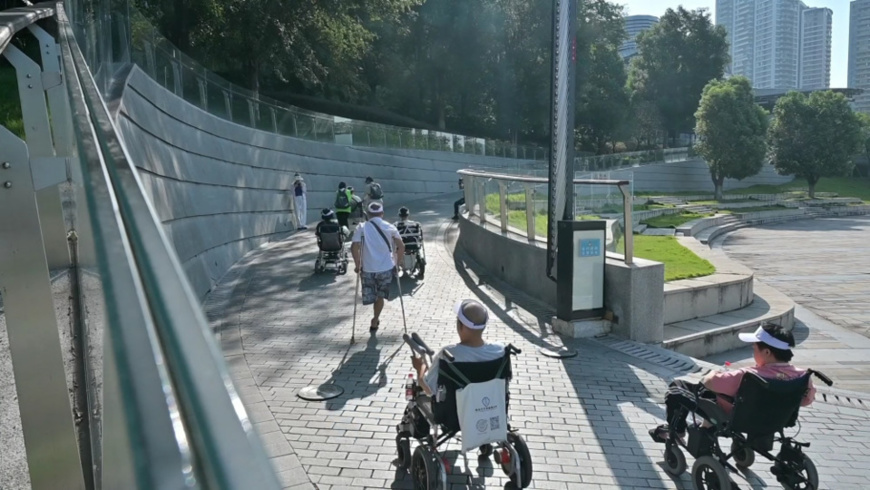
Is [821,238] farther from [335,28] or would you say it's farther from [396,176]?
[335,28]

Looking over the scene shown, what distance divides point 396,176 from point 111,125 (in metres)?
30.4

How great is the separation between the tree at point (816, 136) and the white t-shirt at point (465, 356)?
179 ft

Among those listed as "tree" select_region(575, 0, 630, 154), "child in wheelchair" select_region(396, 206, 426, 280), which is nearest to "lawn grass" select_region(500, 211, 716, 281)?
"child in wheelchair" select_region(396, 206, 426, 280)

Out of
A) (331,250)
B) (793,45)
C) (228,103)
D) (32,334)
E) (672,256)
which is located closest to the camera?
(32,334)

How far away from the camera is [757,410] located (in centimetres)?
482

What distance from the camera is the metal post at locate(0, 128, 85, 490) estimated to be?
3018 mm

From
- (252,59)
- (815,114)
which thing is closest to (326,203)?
(252,59)

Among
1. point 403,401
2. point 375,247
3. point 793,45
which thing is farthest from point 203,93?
point 793,45

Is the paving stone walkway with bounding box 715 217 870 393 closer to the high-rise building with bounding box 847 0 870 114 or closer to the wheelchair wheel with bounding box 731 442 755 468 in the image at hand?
the wheelchair wheel with bounding box 731 442 755 468

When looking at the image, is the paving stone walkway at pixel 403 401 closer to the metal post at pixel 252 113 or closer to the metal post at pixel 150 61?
the metal post at pixel 150 61

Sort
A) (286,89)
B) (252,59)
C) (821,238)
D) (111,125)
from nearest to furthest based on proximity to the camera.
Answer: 1. (111,125)
2. (252,59)
3. (821,238)
4. (286,89)

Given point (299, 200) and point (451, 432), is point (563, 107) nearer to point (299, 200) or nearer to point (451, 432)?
point (451, 432)

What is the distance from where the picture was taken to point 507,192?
43.3 feet

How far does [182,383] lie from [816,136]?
58790 mm
